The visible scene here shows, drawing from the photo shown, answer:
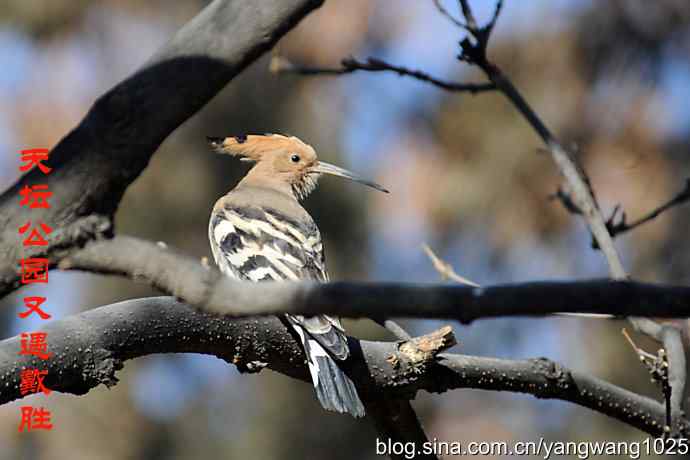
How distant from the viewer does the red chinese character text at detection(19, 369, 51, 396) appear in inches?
60.7

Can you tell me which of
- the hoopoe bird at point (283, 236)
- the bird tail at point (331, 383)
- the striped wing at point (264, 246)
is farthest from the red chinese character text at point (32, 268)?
the striped wing at point (264, 246)

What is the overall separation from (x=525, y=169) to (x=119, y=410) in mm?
2631

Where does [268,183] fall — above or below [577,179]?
below

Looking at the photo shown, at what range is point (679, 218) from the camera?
16.8 ft

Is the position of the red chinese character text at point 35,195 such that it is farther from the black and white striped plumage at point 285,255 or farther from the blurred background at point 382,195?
the blurred background at point 382,195

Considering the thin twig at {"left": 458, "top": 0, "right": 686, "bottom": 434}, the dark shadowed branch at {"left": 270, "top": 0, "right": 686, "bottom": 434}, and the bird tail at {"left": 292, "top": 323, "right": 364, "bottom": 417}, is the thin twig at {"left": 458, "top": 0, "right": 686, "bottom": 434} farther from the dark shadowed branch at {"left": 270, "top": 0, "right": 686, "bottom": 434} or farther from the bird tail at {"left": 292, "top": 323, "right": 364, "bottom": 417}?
the bird tail at {"left": 292, "top": 323, "right": 364, "bottom": 417}

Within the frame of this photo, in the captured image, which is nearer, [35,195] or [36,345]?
[35,195]

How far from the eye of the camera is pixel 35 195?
3.46 ft

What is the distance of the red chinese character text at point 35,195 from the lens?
3.44 feet

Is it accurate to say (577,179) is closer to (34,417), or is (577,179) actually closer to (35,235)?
(35,235)

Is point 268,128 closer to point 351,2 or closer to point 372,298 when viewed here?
point 351,2

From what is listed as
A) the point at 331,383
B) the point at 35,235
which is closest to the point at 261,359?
the point at 331,383

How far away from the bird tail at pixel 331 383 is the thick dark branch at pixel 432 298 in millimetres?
971

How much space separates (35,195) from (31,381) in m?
0.58
